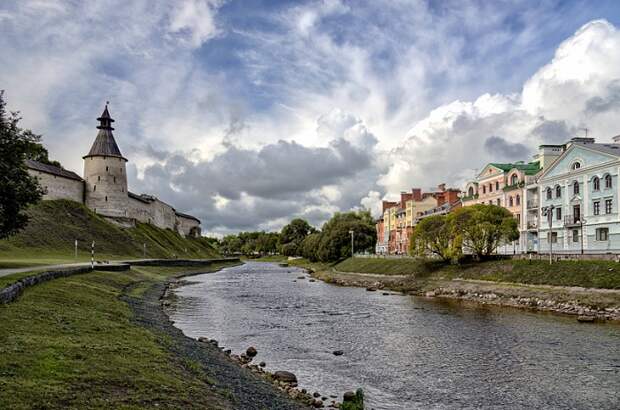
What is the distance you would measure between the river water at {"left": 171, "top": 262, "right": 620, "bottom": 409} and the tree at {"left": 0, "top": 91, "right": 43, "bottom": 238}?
14.2 meters

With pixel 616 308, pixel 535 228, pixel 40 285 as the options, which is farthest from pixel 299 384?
pixel 535 228

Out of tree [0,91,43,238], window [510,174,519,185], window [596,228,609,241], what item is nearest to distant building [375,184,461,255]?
window [510,174,519,185]

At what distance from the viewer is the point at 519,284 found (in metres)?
49.1

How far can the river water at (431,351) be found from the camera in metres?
18.2

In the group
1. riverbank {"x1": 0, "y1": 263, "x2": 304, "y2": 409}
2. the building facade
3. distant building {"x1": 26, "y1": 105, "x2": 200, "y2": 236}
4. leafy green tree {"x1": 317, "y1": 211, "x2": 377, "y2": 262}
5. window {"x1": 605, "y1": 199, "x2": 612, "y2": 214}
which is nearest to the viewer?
riverbank {"x1": 0, "y1": 263, "x2": 304, "y2": 409}

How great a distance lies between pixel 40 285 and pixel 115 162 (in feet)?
303

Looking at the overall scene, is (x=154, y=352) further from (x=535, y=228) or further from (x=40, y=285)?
(x=535, y=228)

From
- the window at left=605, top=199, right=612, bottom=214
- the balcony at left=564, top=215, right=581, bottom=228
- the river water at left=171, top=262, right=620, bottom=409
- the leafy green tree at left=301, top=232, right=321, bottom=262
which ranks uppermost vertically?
the window at left=605, top=199, right=612, bottom=214

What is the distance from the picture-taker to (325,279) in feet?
277

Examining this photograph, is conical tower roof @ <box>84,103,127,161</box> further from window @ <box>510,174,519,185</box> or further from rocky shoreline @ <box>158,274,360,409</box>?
rocky shoreline @ <box>158,274,360,409</box>

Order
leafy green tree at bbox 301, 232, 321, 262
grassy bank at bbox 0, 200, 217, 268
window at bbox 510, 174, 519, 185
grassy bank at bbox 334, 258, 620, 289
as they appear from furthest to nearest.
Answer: leafy green tree at bbox 301, 232, 321, 262
grassy bank at bbox 0, 200, 217, 268
window at bbox 510, 174, 519, 185
grassy bank at bbox 334, 258, 620, 289

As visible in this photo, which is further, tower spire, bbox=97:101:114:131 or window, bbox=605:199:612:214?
tower spire, bbox=97:101:114:131

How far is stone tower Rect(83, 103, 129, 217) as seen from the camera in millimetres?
114875

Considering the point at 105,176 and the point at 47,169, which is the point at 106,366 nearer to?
the point at 47,169
